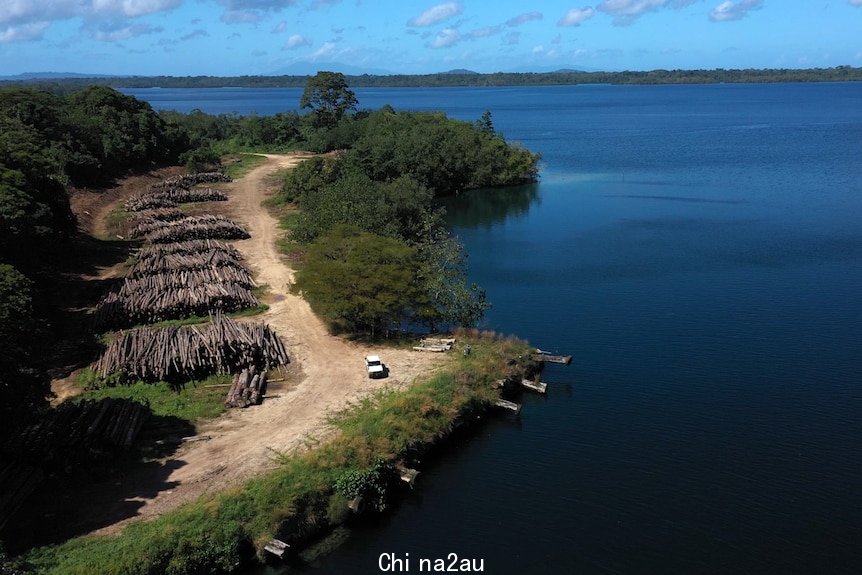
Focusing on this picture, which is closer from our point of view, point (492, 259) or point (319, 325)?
point (319, 325)

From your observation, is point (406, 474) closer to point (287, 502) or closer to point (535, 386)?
point (287, 502)

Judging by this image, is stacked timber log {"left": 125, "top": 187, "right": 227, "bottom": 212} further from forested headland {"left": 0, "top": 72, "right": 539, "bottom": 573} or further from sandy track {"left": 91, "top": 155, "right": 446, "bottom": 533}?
sandy track {"left": 91, "top": 155, "right": 446, "bottom": 533}

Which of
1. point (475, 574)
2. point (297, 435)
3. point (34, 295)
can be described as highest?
point (34, 295)

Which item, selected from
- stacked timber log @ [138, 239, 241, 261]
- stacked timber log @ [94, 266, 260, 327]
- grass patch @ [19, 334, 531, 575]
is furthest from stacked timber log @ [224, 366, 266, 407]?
stacked timber log @ [138, 239, 241, 261]

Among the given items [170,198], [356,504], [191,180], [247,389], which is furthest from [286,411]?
[191,180]

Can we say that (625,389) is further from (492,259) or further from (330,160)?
(330,160)

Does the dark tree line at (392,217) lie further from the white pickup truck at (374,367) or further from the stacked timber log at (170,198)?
the stacked timber log at (170,198)

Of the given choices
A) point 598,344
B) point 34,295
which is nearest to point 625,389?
point 598,344

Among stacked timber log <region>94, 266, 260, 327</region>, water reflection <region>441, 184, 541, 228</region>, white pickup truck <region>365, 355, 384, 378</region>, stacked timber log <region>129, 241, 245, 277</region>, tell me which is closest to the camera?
white pickup truck <region>365, 355, 384, 378</region>
